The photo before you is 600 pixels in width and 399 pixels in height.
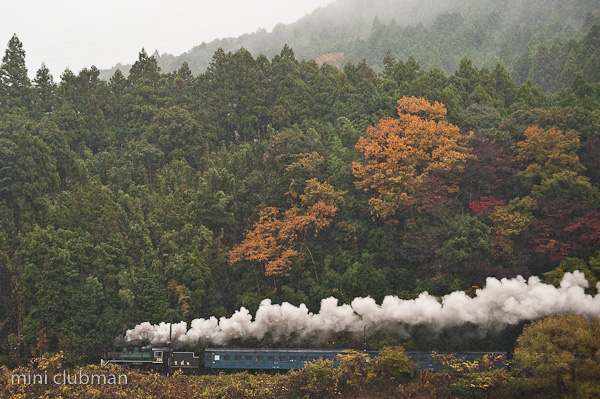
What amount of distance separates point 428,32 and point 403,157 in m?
50.3

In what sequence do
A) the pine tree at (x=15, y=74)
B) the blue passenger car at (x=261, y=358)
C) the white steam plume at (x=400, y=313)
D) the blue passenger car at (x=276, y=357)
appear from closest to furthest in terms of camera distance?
the white steam plume at (x=400, y=313)
the blue passenger car at (x=276, y=357)
the blue passenger car at (x=261, y=358)
the pine tree at (x=15, y=74)

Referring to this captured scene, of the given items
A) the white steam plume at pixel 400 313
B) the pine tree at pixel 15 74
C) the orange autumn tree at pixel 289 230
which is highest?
the pine tree at pixel 15 74

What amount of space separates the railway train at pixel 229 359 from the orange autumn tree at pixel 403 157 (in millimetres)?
7669

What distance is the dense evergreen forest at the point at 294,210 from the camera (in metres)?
28.5

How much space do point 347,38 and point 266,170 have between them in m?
55.8

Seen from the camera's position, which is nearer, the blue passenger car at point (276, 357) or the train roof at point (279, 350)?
the blue passenger car at point (276, 357)

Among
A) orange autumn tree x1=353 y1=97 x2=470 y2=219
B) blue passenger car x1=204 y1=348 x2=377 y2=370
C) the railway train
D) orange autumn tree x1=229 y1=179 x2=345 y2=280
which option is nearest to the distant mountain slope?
orange autumn tree x1=353 y1=97 x2=470 y2=219

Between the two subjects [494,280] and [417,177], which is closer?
[494,280]

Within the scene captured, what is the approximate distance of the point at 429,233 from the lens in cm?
2966

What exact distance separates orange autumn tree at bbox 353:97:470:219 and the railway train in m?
7.67

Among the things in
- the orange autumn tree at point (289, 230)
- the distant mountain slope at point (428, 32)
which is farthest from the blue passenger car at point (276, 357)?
the distant mountain slope at point (428, 32)

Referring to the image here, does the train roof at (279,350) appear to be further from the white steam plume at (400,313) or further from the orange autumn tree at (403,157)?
the orange autumn tree at (403,157)

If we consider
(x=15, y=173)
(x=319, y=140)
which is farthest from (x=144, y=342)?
(x=319, y=140)

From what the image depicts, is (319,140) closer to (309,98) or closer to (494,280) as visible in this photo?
(309,98)
